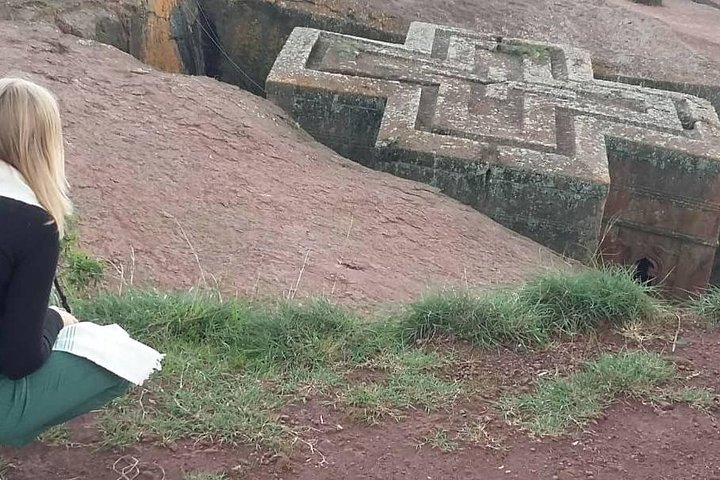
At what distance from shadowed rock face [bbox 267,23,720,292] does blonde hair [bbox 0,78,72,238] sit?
467cm

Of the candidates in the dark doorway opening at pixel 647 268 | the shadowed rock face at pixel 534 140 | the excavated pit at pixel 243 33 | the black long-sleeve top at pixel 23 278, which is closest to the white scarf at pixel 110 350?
the black long-sleeve top at pixel 23 278

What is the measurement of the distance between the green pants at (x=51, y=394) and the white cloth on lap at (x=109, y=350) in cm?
3

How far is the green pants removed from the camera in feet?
8.20

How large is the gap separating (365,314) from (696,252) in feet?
15.3

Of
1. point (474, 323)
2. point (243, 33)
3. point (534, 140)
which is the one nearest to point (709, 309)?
point (474, 323)

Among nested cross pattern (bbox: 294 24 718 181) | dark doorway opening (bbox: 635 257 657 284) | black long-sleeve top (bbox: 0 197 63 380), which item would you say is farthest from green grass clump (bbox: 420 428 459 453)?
dark doorway opening (bbox: 635 257 657 284)

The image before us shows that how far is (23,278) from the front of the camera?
2.35 meters

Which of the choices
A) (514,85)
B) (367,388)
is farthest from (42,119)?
(514,85)

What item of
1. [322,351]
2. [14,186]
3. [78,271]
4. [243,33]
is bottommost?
[243,33]

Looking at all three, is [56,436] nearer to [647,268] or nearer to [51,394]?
[51,394]

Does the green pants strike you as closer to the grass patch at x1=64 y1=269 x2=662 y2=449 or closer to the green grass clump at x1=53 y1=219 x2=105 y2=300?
the grass patch at x1=64 y1=269 x2=662 y2=449

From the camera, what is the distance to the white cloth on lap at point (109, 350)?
2619mm

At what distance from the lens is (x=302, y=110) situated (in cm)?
766

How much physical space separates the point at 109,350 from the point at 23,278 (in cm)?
41
